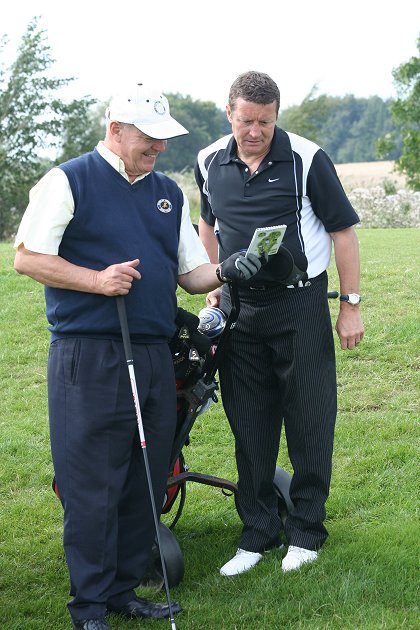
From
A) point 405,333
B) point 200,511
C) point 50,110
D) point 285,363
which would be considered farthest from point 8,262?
point 50,110

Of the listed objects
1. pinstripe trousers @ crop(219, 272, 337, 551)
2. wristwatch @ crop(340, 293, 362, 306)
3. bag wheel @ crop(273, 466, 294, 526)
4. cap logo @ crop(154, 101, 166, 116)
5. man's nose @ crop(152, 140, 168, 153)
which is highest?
cap logo @ crop(154, 101, 166, 116)

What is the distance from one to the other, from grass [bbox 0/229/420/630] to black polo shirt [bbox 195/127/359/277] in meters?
1.37

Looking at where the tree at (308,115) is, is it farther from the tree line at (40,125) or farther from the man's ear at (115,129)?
the man's ear at (115,129)

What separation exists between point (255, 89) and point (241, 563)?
7.12 ft

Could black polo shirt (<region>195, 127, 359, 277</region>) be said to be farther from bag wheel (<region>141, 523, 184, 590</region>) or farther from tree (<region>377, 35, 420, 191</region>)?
tree (<region>377, 35, 420, 191</region>)

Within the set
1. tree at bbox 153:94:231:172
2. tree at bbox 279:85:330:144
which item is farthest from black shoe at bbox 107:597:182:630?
tree at bbox 153:94:231:172

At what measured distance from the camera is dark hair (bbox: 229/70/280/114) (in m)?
4.24

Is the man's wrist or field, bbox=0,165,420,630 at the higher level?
the man's wrist

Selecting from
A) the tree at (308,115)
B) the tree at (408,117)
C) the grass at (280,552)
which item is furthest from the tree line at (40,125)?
the grass at (280,552)

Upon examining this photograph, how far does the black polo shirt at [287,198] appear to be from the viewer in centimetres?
438

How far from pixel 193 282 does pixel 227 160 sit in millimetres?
619

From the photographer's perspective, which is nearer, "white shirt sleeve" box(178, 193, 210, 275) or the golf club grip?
the golf club grip

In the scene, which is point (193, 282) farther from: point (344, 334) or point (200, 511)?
point (200, 511)

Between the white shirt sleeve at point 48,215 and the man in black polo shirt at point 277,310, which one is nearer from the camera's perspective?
the white shirt sleeve at point 48,215
